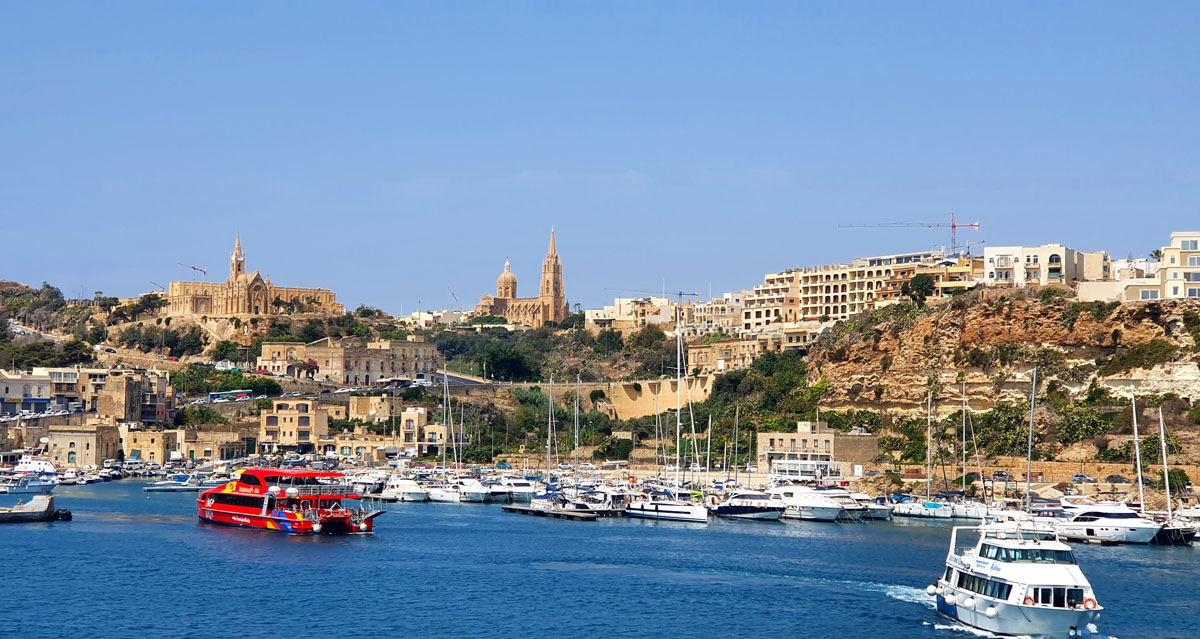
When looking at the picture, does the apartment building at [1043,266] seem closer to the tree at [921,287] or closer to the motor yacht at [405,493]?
the tree at [921,287]

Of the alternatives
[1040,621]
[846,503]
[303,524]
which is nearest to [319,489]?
[303,524]

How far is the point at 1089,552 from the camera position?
167 ft

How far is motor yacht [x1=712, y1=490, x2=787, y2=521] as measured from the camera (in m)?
63.4

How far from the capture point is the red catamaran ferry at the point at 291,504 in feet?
181

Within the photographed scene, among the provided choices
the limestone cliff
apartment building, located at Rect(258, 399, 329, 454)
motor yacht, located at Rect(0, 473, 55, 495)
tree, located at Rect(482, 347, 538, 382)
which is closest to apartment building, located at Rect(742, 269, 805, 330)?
tree, located at Rect(482, 347, 538, 382)

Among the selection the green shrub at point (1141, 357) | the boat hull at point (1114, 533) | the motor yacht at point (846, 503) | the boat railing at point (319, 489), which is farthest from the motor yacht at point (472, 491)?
the green shrub at point (1141, 357)

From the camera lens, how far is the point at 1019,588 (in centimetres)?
3278

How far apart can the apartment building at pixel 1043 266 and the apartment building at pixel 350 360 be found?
5505cm

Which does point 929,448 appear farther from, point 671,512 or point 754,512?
point 671,512

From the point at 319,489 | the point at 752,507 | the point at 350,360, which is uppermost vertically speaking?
the point at 350,360

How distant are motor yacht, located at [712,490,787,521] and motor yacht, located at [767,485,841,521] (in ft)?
1.06

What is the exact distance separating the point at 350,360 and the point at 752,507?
7095 centimetres

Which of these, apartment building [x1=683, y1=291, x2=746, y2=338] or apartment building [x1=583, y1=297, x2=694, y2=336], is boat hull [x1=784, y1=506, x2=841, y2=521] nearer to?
apartment building [x1=683, y1=291, x2=746, y2=338]

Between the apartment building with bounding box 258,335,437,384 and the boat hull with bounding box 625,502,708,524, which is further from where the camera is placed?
the apartment building with bounding box 258,335,437,384
